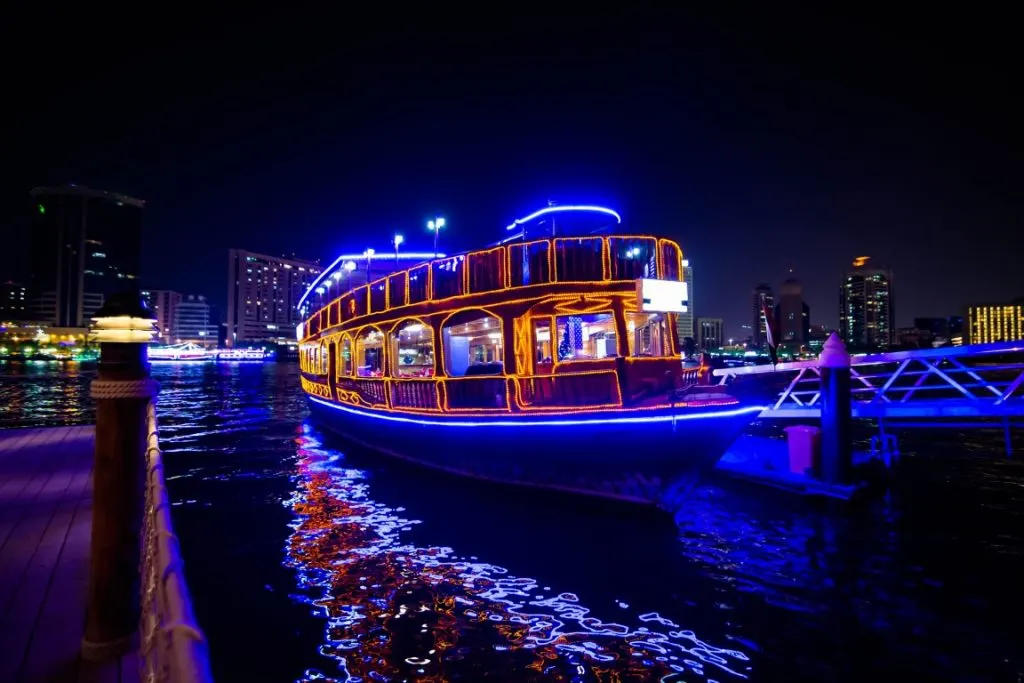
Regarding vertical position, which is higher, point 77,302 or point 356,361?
point 77,302

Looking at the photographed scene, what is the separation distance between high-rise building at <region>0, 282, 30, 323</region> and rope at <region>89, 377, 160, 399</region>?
8753 inches

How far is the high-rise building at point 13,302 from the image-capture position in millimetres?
174875

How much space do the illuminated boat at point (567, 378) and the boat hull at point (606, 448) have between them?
3 cm

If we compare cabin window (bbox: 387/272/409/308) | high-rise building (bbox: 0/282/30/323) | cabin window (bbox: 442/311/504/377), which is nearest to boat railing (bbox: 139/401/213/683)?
cabin window (bbox: 387/272/409/308)

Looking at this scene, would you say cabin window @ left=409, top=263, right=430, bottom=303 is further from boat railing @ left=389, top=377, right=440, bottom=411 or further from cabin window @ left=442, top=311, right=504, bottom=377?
boat railing @ left=389, top=377, right=440, bottom=411

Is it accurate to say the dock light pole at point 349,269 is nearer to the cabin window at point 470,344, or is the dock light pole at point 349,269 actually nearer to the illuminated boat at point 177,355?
the cabin window at point 470,344

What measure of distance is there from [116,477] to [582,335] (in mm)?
11214

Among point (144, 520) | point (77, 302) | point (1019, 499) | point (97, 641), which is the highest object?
point (77, 302)

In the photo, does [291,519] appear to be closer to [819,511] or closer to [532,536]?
[532,536]

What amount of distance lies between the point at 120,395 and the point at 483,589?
5877mm

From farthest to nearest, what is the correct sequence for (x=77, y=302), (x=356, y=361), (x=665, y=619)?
(x=77, y=302) < (x=356, y=361) < (x=665, y=619)

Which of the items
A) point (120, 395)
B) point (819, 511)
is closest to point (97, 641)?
point (120, 395)

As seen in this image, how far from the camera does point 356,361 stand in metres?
20.1

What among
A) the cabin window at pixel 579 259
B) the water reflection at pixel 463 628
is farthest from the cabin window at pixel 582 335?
the water reflection at pixel 463 628
